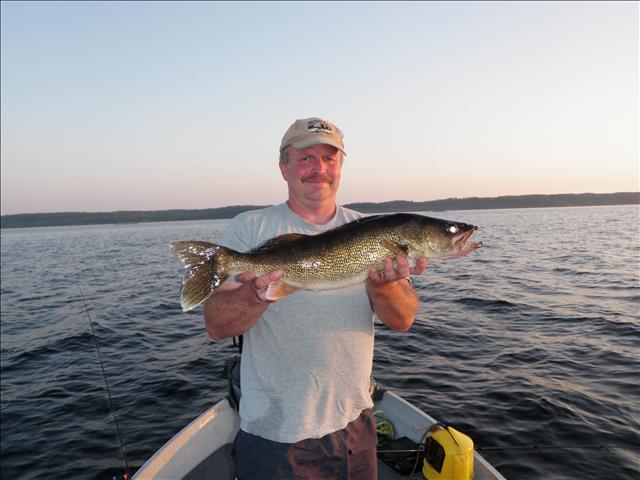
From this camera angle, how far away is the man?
3414 millimetres

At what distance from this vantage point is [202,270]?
3.94m

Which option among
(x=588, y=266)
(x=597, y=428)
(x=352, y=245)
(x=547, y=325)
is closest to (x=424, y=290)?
(x=547, y=325)

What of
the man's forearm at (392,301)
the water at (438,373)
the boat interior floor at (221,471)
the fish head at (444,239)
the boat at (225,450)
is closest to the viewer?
the man's forearm at (392,301)

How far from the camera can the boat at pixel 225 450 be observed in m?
5.32

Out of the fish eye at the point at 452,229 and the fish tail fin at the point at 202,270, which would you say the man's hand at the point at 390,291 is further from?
the fish tail fin at the point at 202,270

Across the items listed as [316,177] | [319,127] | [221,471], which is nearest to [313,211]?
[316,177]

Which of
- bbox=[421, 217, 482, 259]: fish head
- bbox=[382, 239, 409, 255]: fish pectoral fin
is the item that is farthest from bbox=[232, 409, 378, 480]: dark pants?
bbox=[421, 217, 482, 259]: fish head

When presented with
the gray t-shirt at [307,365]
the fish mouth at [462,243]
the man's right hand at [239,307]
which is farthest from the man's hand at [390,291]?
the man's right hand at [239,307]

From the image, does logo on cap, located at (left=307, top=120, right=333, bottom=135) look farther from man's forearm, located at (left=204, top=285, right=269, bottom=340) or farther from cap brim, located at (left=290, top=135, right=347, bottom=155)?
man's forearm, located at (left=204, top=285, right=269, bottom=340)

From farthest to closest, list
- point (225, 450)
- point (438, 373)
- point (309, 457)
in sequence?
point (438, 373), point (225, 450), point (309, 457)

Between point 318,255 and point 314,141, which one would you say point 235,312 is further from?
point 314,141

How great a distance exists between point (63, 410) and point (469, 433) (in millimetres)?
9017

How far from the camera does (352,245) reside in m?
3.84

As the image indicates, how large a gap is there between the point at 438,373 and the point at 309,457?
7828mm
